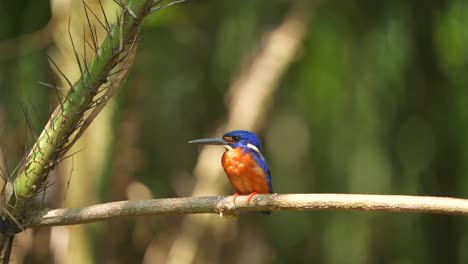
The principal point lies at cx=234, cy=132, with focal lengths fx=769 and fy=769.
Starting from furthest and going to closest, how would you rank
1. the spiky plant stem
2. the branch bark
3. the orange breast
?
the orange breast
the spiky plant stem
the branch bark

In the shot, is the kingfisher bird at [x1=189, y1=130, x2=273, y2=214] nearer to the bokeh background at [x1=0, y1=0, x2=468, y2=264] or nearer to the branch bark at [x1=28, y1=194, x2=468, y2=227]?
the branch bark at [x1=28, y1=194, x2=468, y2=227]

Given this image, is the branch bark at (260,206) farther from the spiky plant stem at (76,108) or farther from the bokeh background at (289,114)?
the bokeh background at (289,114)

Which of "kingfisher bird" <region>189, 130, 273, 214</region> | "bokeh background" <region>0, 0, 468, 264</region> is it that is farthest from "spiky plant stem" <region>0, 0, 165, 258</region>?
"bokeh background" <region>0, 0, 468, 264</region>

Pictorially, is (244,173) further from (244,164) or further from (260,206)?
(260,206)

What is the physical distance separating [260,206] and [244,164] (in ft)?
2.80

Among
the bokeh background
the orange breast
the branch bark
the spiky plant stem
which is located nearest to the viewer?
the branch bark

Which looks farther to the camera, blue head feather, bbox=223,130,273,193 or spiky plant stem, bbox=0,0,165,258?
blue head feather, bbox=223,130,273,193

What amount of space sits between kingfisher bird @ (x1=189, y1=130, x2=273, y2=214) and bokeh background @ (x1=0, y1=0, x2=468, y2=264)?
1.23 meters

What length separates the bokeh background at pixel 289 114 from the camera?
14.6 feet

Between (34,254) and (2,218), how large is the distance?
250cm

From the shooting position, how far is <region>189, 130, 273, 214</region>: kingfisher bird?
2.91m

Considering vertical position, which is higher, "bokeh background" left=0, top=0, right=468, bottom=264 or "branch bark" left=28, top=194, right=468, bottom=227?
"bokeh background" left=0, top=0, right=468, bottom=264

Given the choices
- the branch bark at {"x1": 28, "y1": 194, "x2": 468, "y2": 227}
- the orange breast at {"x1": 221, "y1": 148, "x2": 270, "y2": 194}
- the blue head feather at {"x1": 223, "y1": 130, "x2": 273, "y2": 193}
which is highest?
the blue head feather at {"x1": 223, "y1": 130, "x2": 273, "y2": 193}

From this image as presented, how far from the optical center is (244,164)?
2.93m
